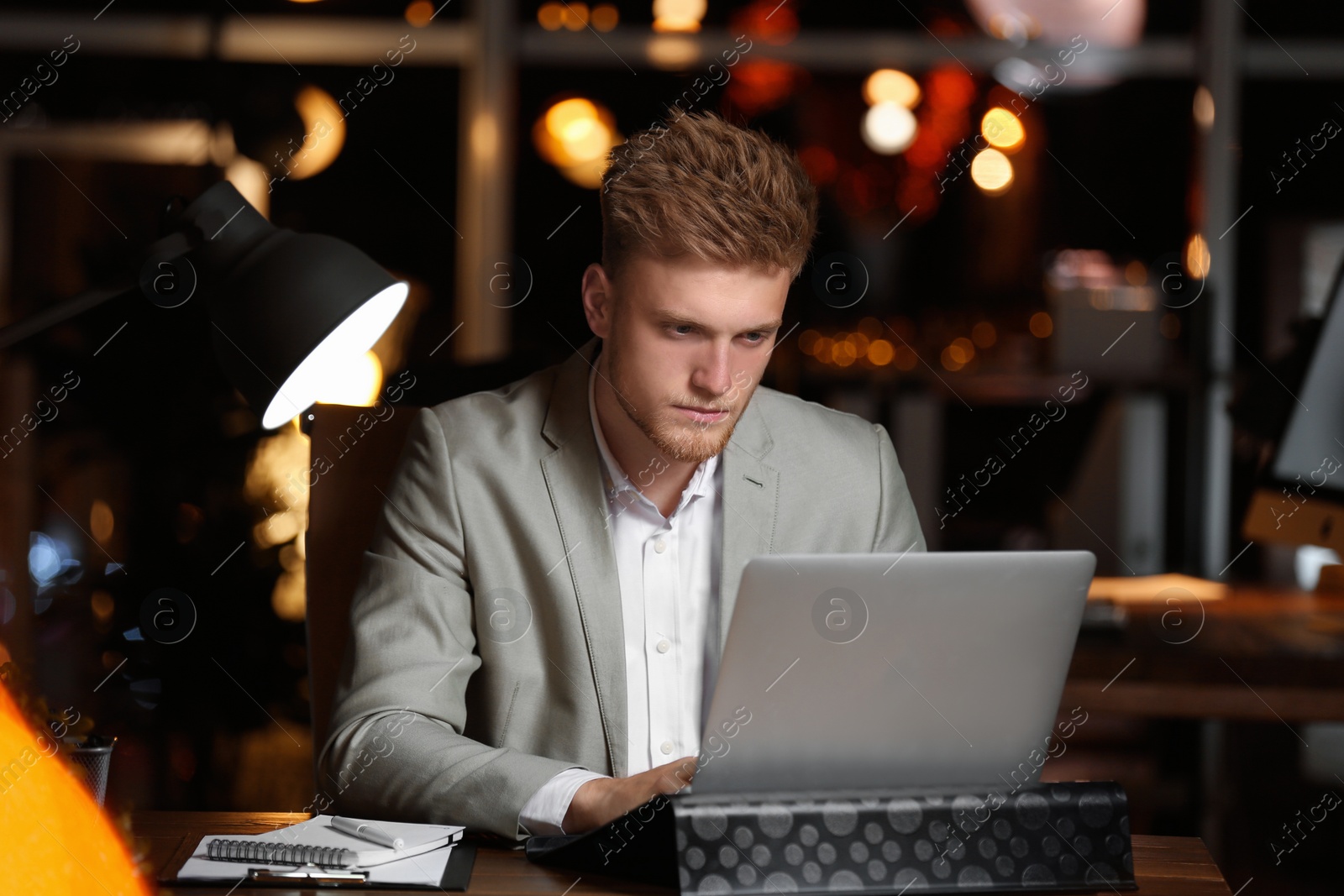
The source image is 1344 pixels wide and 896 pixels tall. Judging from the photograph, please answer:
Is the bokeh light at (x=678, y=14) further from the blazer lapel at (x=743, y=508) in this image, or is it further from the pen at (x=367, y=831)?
the pen at (x=367, y=831)

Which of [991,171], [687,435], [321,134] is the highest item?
[321,134]

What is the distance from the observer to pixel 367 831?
1.15m

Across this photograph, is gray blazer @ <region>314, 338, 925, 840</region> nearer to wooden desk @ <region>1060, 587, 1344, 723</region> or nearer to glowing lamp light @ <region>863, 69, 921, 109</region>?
wooden desk @ <region>1060, 587, 1344, 723</region>

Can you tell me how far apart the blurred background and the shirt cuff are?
2070mm

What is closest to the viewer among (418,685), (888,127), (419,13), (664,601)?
(418,685)

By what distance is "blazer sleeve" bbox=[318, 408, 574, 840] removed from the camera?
127cm

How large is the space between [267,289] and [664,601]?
66 cm

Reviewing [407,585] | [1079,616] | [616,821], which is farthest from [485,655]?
[1079,616]

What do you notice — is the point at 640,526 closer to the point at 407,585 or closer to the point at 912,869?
the point at 407,585

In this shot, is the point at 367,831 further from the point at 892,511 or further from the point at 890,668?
the point at 892,511

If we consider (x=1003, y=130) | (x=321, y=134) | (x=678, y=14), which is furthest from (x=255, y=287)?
(x=1003, y=130)

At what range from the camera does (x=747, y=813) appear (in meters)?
1.04

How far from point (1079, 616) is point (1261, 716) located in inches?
43.5

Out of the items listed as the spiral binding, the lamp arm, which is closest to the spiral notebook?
the spiral binding
